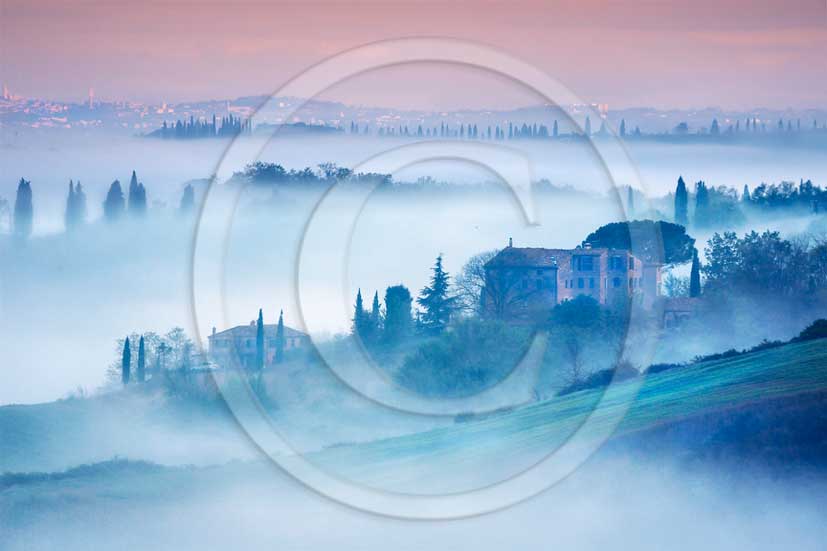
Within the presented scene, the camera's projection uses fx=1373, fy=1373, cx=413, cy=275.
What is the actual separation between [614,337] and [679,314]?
666 cm

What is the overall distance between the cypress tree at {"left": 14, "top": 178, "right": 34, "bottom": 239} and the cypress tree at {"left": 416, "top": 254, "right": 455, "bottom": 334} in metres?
61.5

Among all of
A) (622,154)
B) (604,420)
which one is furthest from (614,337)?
(622,154)

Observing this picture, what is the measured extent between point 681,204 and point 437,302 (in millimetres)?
33420

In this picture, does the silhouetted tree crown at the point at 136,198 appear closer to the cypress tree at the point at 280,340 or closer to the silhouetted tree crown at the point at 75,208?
the silhouetted tree crown at the point at 75,208

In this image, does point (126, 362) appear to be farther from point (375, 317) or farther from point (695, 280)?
point (695, 280)

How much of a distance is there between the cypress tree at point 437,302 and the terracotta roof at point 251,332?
13.8m

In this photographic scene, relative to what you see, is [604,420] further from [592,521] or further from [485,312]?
[485,312]

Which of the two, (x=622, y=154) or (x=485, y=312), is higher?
(x=622, y=154)

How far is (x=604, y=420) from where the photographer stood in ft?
198

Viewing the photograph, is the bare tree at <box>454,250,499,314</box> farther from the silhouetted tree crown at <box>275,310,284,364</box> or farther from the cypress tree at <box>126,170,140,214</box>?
the cypress tree at <box>126,170,140,214</box>

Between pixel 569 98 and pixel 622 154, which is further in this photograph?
pixel 622 154

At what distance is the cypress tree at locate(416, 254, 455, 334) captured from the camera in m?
93.6

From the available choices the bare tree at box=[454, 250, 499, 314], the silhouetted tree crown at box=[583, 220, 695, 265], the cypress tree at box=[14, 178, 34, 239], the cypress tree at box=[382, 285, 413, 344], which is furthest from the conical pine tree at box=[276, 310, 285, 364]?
the cypress tree at box=[14, 178, 34, 239]

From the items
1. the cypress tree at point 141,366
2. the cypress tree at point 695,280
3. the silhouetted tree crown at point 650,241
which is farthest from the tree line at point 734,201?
the cypress tree at point 141,366
